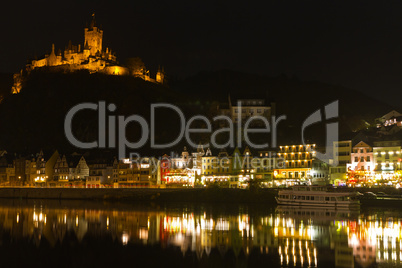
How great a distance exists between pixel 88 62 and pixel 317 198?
8904 centimetres

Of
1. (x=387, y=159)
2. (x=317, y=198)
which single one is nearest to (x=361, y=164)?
(x=387, y=159)

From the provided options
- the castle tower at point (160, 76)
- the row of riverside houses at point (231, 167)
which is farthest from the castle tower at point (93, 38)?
the row of riverside houses at point (231, 167)

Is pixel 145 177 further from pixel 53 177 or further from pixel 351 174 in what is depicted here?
pixel 351 174

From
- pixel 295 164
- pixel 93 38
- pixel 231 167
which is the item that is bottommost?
pixel 231 167

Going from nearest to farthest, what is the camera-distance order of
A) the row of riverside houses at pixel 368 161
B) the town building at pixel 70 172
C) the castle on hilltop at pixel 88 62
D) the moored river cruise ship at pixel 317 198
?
the moored river cruise ship at pixel 317 198
the row of riverside houses at pixel 368 161
the town building at pixel 70 172
the castle on hilltop at pixel 88 62

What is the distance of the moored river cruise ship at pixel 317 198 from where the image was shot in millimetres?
52906

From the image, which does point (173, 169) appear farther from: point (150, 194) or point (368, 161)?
point (368, 161)

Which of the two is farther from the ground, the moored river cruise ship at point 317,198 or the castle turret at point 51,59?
the castle turret at point 51,59

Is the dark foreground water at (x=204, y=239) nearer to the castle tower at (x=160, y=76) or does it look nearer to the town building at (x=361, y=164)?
the town building at (x=361, y=164)

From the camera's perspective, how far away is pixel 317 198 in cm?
5541

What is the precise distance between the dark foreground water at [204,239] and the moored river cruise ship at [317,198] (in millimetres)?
3591

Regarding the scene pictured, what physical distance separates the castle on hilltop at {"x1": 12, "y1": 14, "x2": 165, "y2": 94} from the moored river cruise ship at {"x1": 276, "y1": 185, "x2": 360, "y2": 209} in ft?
261

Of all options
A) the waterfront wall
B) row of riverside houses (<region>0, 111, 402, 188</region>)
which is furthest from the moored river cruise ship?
row of riverside houses (<region>0, 111, 402, 188</region>)

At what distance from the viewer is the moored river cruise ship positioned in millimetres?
52906
